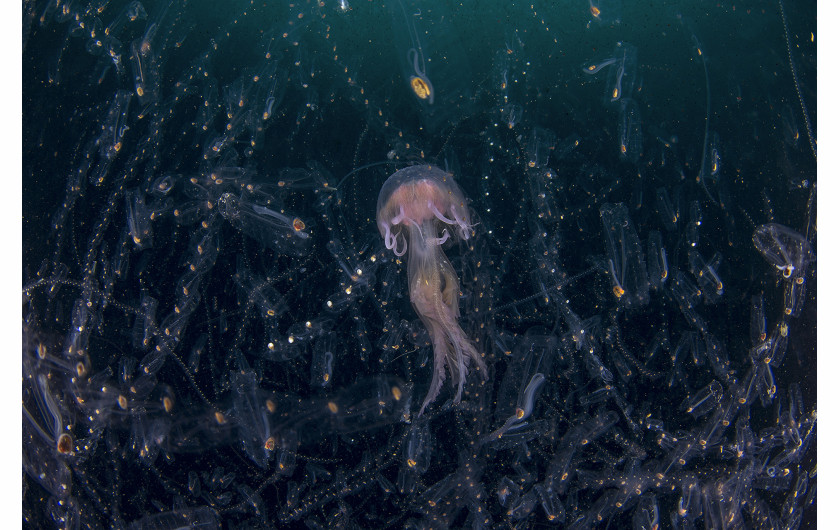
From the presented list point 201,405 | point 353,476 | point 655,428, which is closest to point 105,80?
point 201,405

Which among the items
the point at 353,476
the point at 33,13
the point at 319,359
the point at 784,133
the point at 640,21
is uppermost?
the point at 33,13

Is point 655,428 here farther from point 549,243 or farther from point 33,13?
point 33,13

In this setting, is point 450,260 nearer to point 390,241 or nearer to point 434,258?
point 434,258

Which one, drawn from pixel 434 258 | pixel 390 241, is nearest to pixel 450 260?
pixel 434 258

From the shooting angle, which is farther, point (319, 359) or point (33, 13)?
point (33, 13)
